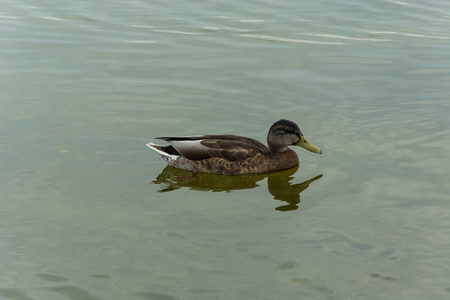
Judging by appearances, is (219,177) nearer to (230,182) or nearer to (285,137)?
(230,182)

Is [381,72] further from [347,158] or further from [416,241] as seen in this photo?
[416,241]

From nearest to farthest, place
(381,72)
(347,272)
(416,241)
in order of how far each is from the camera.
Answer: (347,272) < (416,241) < (381,72)

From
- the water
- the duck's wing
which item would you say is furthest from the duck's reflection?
the duck's wing

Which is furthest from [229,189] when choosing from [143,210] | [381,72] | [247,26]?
[247,26]

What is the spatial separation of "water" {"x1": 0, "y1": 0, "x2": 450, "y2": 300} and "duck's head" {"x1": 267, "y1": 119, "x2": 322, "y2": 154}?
1.22 ft

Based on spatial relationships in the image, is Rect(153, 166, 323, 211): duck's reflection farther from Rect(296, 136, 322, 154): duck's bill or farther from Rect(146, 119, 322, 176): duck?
Rect(296, 136, 322, 154): duck's bill

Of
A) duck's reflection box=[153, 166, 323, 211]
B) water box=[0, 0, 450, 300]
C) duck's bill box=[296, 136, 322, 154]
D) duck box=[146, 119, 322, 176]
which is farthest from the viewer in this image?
duck's bill box=[296, 136, 322, 154]

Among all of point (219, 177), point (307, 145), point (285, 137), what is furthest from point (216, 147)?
point (307, 145)

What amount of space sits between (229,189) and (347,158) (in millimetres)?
2067

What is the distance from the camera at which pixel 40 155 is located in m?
10.6

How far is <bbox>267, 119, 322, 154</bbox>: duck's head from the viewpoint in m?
10.8

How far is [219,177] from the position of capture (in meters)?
10.6

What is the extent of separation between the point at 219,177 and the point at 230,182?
0.28 metres

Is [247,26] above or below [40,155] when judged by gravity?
above
